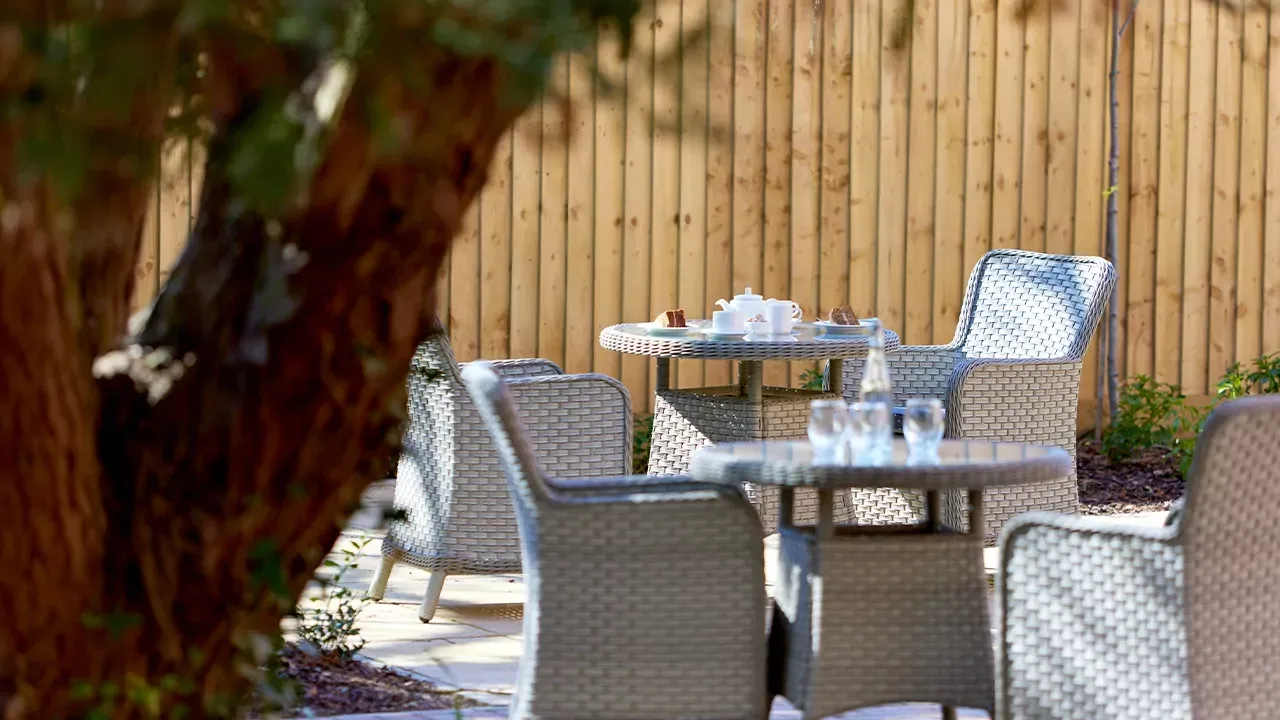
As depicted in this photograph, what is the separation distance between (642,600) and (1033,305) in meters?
2.68

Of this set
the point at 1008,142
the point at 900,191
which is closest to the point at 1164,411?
the point at 1008,142

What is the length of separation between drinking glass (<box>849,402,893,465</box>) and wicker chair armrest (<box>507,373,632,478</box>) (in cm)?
124

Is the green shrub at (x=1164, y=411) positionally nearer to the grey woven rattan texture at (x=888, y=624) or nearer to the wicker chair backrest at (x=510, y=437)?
the grey woven rattan texture at (x=888, y=624)

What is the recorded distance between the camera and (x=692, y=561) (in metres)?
2.75

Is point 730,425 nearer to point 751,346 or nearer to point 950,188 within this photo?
point 751,346

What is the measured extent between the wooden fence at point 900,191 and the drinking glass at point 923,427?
302 centimetres

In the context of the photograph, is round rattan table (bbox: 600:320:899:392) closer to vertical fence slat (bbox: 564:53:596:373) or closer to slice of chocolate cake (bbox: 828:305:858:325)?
slice of chocolate cake (bbox: 828:305:858:325)

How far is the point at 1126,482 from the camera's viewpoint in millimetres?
6219

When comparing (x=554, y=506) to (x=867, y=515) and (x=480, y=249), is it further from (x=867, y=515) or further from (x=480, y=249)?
(x=480, y=249)

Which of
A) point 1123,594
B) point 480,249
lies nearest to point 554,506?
point 1123,594

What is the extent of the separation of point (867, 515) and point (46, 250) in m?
3.27

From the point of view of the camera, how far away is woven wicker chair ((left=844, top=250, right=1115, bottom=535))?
4602mm

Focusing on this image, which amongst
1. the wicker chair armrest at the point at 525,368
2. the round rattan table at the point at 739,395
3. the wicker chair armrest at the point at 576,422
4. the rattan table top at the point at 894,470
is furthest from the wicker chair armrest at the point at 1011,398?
the rattan table top at the point at 894,470

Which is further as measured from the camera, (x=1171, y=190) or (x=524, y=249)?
(x=1171, y=190)
